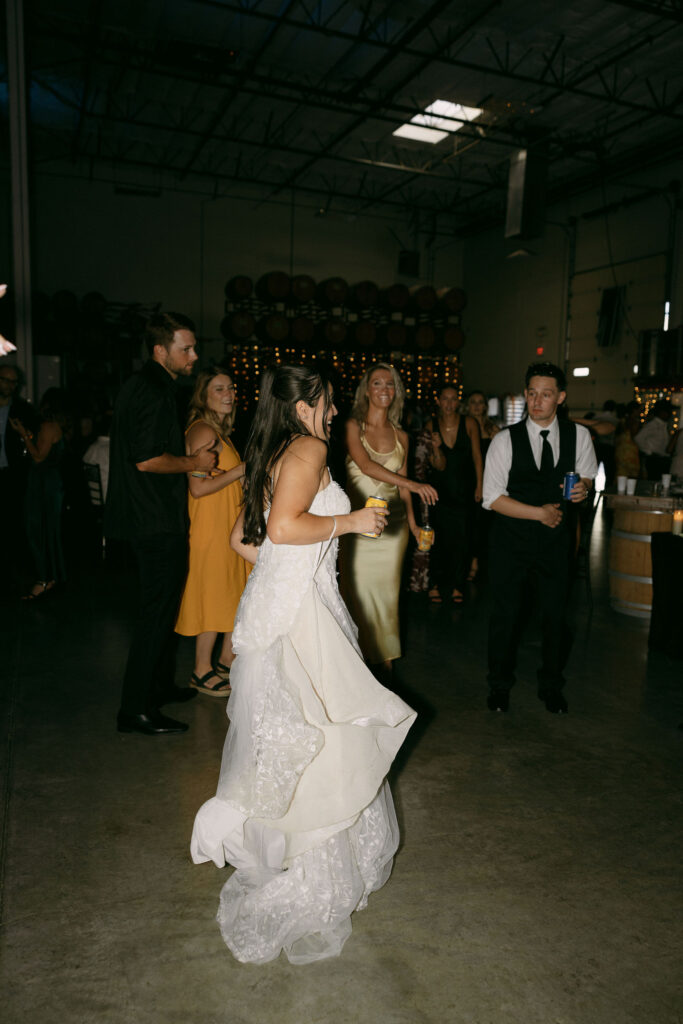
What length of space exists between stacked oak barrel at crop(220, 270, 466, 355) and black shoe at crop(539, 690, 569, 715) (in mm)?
7160

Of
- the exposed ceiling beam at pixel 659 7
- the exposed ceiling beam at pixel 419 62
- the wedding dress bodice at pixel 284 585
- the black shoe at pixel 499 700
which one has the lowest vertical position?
the black shoe at pixel 499 700

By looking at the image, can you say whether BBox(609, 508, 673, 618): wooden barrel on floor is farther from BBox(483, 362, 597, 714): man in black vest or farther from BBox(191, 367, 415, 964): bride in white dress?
BBox(191, 367, 415, 964): bride in white dress

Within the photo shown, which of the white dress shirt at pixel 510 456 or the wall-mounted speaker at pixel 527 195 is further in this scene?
the wall-mounted speaker at pixel 527 195

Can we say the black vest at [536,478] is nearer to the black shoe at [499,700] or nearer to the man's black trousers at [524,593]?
the man's black trousers at [524,593]

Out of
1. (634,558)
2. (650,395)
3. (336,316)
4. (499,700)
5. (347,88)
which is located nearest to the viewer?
(499,700)

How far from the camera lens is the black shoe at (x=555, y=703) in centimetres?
338

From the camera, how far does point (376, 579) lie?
355 centimetres

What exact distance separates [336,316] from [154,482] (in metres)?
7.64

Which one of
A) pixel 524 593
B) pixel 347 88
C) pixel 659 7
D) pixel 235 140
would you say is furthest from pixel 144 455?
pixel 235 140

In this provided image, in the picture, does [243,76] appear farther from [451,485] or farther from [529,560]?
[529,560]

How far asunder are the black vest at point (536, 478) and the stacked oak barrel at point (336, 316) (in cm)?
679

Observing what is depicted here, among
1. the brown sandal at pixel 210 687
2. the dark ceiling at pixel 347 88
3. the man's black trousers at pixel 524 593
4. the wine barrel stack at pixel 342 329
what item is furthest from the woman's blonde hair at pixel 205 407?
the dark ceiling at pixel 347 88

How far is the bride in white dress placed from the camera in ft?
5.99

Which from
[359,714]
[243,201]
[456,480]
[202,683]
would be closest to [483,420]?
[456,480]
